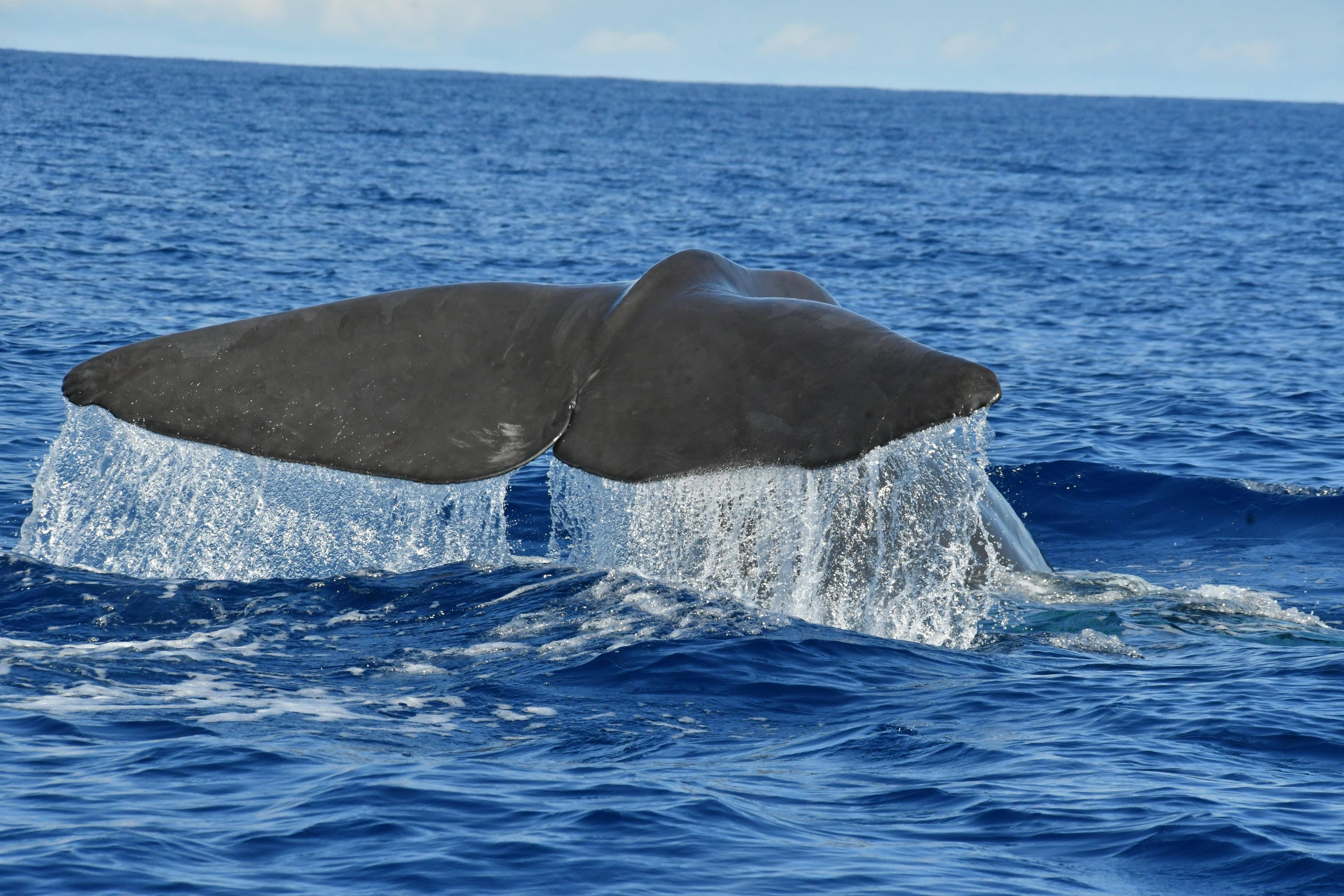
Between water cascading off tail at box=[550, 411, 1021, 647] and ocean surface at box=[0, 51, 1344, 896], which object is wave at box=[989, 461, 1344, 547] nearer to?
ocean surface at box=[0, 51, 1344, 896]

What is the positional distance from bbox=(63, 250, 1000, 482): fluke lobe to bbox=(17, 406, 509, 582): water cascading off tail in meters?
0.49

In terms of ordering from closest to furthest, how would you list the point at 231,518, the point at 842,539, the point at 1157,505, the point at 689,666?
the point at 842,539 → the point at 689,666 → the point at 231,518 → the point at 1157,505

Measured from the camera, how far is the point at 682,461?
5.56 m

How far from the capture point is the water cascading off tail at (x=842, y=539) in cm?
727

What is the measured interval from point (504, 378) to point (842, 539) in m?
2.13

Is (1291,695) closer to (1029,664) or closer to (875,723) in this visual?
(1029,664)

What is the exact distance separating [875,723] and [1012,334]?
16.7 metres

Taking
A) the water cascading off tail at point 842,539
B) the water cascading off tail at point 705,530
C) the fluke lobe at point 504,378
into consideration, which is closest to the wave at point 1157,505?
the water cascading off tail at point 705,530

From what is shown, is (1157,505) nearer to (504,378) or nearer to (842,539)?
(842,539)

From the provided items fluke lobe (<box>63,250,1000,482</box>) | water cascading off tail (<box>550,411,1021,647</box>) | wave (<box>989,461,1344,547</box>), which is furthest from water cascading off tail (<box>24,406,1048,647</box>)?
wave (<box>989,461,1344,547</box>)

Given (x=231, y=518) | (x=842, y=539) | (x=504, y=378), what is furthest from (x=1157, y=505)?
(x=504, y=378)

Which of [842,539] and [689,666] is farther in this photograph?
[689,666]

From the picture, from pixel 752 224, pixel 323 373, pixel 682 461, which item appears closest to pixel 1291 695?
pixel 682 461

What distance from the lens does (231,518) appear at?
34.8ft
